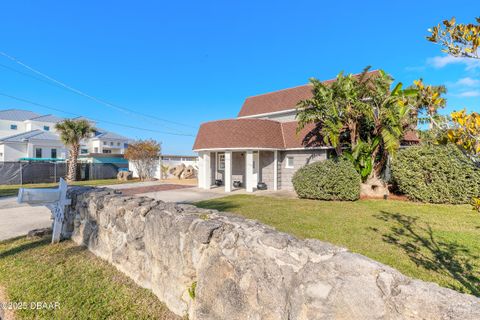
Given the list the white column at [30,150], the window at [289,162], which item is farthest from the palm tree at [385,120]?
the white column at [30,150]

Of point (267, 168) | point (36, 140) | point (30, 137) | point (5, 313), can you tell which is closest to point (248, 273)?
point (5, 313)

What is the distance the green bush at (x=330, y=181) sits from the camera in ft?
36.1

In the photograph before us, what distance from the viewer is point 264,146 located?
15078 mm

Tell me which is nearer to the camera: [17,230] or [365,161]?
[17,230]

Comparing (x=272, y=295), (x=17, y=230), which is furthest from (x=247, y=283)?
(x=17, y=230)

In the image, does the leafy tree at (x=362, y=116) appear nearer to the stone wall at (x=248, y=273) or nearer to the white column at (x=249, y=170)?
the white column at (x=249, y=170)

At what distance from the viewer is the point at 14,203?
11.3 metres

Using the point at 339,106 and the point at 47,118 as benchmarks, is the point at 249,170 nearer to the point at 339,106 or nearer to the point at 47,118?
the point at 339,106

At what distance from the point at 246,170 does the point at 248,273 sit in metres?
13.4

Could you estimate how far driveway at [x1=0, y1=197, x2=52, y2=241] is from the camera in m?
6.91

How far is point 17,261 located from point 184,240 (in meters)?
4.20

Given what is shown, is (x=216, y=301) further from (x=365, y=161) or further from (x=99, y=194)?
(x=365, y=161)

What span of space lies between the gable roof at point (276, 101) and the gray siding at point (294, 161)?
349 centimetres

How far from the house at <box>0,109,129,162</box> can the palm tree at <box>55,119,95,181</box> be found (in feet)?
9.52
